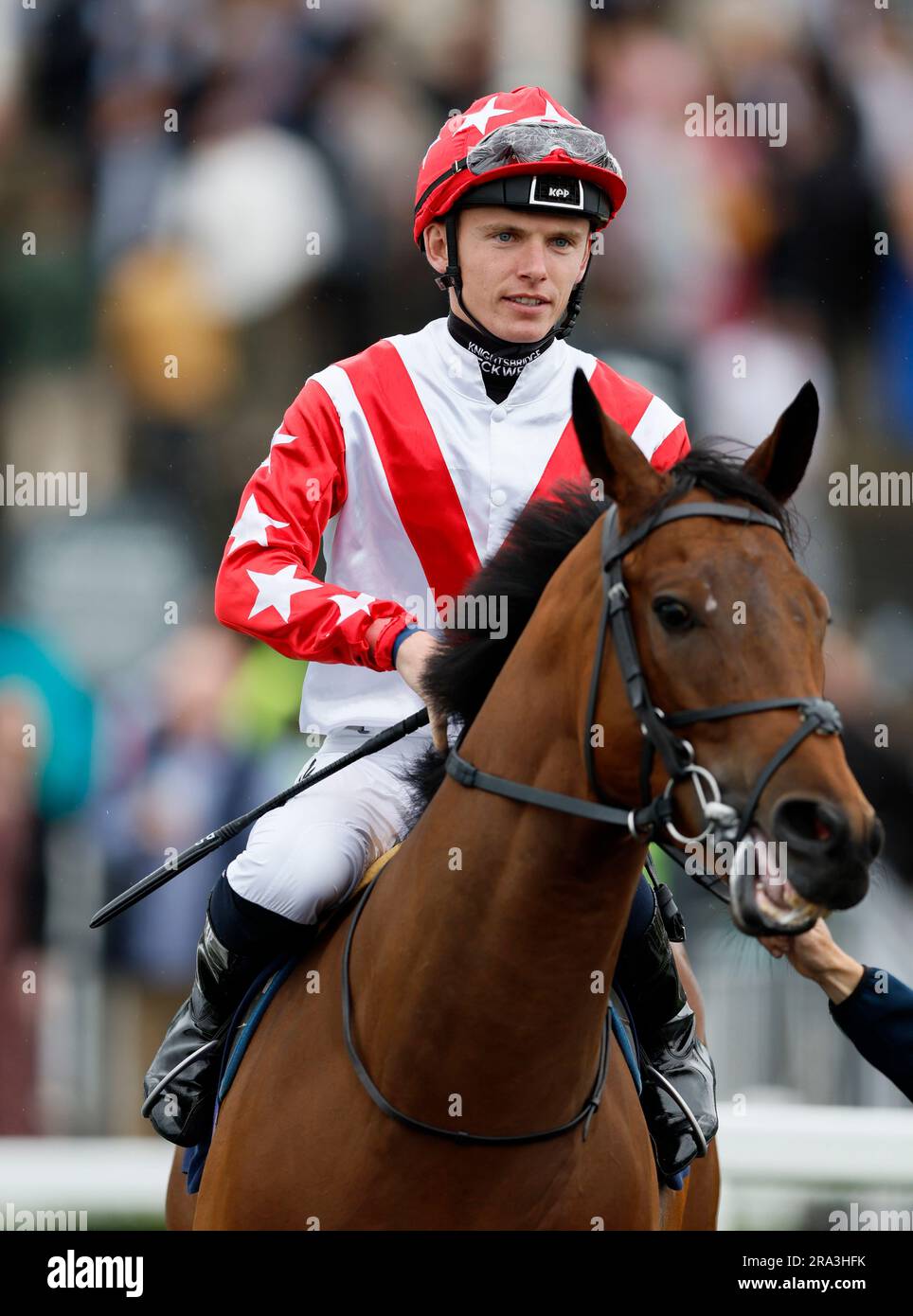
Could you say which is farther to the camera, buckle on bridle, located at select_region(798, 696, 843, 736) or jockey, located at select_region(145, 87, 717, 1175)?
jockey, located at select_region(145, 87, 717, 1175)

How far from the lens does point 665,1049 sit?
3.28 meters

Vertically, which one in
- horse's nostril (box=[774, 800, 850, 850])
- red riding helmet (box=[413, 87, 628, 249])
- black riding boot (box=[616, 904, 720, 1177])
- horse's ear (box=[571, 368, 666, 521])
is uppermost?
red riding helmet (box=[413, 87, 628, 249])

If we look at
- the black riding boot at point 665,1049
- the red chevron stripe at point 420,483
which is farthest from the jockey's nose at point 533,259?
the black riding boot at point 665,1049

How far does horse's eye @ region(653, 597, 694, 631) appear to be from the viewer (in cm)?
226

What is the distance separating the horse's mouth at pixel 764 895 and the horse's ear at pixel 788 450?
570mm

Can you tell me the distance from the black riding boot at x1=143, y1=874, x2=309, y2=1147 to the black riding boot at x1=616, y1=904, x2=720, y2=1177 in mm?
620

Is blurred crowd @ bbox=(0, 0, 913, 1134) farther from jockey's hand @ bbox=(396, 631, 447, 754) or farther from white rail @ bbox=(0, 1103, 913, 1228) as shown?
jockey's hand @ bbox=(396, 631, 447, 754)

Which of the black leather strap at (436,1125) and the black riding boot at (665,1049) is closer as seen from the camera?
the black leather strap at (436,1125)

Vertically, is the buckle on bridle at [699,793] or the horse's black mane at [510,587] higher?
the horse's black mane at [510,587]

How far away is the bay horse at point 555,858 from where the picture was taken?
2203 millimetres

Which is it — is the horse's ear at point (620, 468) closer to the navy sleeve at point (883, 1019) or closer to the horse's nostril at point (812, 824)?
the horse's nostril at point (812, 824)

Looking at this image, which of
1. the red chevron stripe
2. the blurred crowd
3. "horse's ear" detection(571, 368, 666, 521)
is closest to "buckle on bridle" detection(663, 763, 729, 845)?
"horse's ear" detection(571, 368, 666, 521)

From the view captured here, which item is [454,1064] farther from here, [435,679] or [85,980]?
[85,980]

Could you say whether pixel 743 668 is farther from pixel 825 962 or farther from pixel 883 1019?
pixel 883 1019
